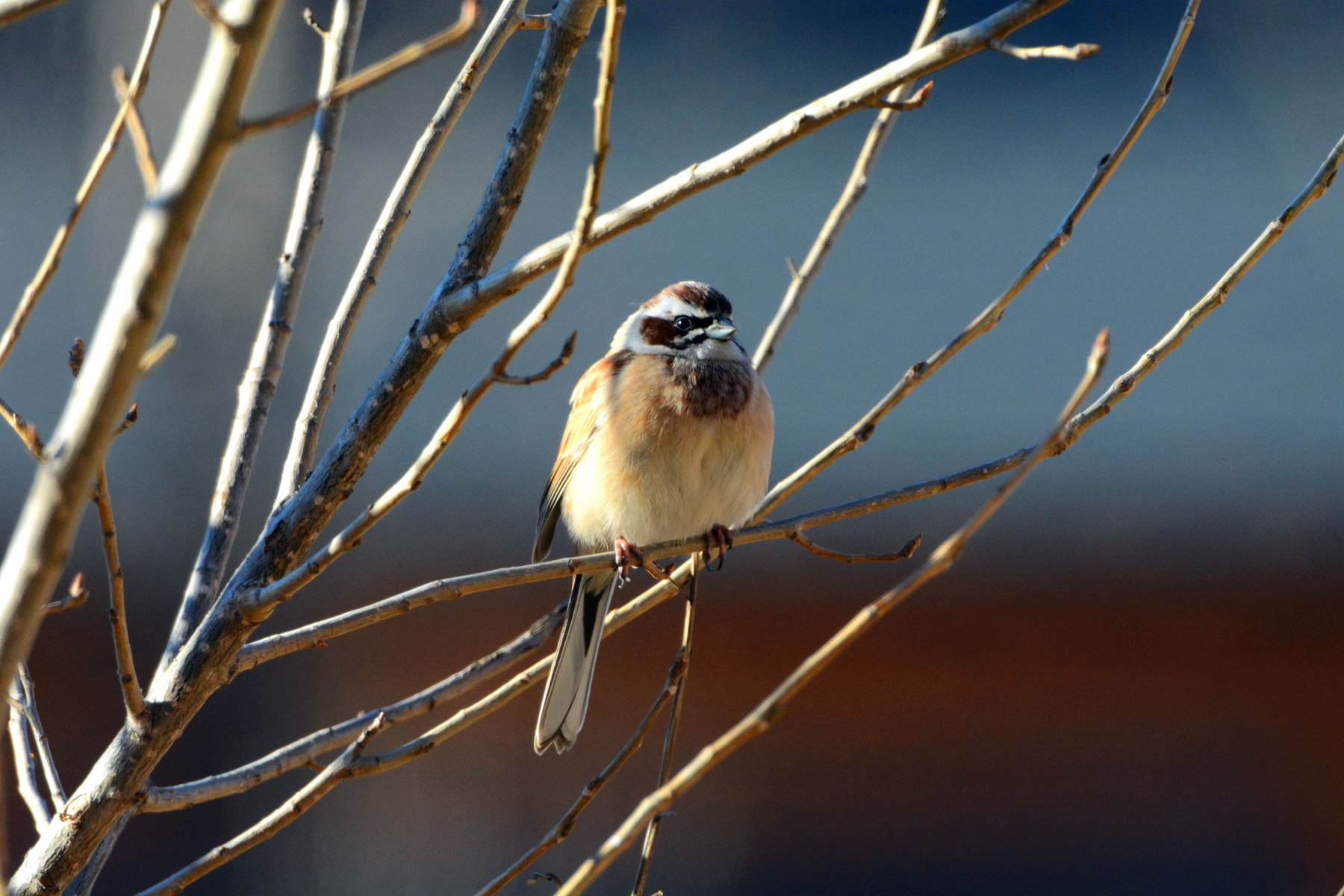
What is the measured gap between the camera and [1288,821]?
25.8 ft

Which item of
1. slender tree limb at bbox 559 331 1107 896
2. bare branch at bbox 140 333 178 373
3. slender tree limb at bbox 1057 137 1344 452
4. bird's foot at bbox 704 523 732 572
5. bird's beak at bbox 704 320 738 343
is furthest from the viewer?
bird's beak at bbox 704 320 738 343

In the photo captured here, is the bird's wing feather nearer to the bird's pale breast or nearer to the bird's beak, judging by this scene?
the bird's pale breast

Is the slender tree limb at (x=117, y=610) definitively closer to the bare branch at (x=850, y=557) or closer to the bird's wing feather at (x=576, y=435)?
the bare branch at (x=850, y=557)

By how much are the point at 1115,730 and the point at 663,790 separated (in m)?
6.93

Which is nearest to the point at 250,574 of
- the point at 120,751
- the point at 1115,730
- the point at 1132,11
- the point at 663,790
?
the point at 120,751

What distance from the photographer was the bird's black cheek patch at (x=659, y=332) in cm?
407

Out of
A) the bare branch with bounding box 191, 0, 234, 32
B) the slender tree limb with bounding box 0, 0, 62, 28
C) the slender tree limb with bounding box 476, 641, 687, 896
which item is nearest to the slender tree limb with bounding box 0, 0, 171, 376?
the slender tree limb with bounding box 0, 0, 62, 28

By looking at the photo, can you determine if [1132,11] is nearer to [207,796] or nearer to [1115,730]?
[1115,730]

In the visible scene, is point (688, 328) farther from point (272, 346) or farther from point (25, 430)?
point (25, 430)

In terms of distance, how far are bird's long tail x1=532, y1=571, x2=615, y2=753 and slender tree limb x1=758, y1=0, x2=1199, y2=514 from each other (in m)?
0.94

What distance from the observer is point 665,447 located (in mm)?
3818

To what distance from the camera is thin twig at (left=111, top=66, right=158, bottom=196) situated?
4.87ft

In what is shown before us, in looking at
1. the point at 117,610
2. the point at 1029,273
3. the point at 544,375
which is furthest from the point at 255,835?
the point at 1029,273

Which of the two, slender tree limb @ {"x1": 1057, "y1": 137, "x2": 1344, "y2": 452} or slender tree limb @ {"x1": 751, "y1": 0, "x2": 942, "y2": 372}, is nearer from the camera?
slender tree limb @ {"x1": 1057, "y1": 137, "x2": 1344, "y2": 452}
